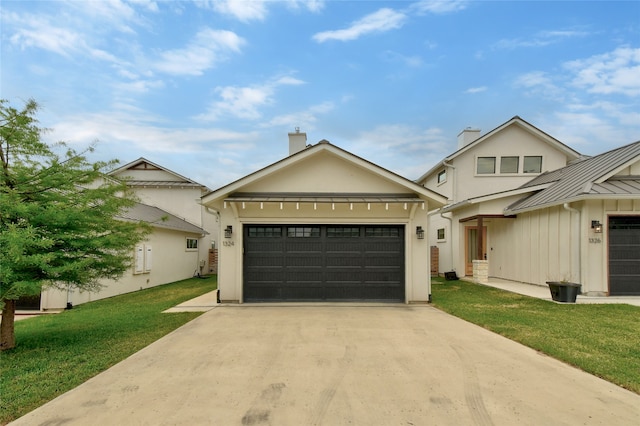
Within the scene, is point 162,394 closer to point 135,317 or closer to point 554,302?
point 135,317

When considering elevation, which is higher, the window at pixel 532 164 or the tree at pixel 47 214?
the window at pixel 532 164

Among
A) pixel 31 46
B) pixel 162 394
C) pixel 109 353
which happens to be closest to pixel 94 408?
pixel 162 394

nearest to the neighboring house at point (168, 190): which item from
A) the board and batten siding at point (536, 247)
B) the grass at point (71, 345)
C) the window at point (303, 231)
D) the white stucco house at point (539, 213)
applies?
the grass at point (71, 345)

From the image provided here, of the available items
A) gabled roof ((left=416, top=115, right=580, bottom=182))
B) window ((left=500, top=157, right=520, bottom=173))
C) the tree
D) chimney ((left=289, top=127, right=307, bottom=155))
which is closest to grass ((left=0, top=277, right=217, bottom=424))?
the tree

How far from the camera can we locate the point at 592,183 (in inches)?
418

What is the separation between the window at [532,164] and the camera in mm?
17062

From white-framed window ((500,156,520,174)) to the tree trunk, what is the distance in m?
19.0

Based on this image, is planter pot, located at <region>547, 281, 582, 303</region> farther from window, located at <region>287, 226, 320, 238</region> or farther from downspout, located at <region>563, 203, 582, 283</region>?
window, located at <region>287, 226, 320, 238</region>

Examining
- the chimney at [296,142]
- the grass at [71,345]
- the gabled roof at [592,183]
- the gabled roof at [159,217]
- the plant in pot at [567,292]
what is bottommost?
the grass at [71,345]

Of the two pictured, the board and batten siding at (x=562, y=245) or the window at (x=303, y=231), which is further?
the board and batten siding at (x=562, y=245)

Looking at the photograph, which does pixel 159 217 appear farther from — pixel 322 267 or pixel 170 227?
pixel 322 267

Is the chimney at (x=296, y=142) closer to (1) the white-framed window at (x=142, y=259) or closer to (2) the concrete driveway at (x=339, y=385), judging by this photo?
(1) the white-framed window at (x=142, y=259)

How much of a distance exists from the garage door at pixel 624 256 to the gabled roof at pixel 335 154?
591 cm

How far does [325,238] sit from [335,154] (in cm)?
248
